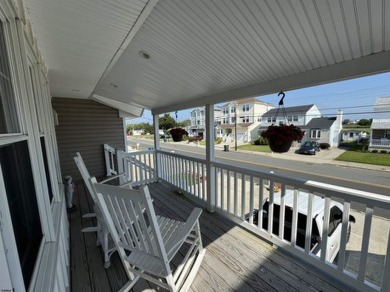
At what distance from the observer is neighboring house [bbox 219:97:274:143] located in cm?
272

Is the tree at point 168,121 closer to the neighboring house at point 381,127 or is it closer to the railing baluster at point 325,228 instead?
the railing baluster at point 325,228

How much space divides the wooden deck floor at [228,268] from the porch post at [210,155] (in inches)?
19.7

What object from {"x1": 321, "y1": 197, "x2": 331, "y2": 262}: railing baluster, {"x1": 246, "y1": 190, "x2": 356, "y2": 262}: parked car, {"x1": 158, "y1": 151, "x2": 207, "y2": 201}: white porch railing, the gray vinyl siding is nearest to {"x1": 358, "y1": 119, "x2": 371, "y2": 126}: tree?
{"x1": 321, "y1": 197, "x2": 331, "y2": 262}: railing baluster

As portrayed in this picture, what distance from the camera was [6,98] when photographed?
95cm

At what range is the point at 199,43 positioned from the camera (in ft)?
5.36

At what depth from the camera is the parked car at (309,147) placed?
2.04 m

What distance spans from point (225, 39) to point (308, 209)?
176cm

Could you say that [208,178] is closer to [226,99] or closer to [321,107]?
[226,99]

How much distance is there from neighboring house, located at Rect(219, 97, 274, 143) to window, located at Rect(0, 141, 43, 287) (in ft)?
7.35

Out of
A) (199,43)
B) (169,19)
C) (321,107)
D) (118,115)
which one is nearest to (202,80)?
(199,43)

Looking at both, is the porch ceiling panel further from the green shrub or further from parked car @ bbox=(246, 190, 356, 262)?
parked car @ bbox=(246, 190, 356, 262)

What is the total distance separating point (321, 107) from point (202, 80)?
1320 mm

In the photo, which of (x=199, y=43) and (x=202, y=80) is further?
(x=202, y=80)

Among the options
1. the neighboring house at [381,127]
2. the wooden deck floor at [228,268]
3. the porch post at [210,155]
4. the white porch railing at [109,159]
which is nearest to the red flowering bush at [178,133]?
the porch post at [210,155]
